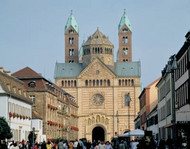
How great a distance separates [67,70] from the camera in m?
156

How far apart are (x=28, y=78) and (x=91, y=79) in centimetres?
5557

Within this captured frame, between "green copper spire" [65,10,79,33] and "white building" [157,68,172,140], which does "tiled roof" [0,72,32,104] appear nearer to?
"white building" [157,68,172,140]

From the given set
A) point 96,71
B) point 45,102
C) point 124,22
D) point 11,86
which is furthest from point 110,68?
point 11,86

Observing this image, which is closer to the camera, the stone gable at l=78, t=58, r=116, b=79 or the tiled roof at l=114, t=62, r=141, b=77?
the stone gable at l=78, t=58, r=116, b=79

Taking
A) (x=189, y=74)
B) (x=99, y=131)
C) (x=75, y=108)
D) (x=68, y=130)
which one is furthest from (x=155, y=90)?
(x=189, y=74)

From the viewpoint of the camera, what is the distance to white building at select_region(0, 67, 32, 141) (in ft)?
229

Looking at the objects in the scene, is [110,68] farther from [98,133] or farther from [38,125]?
[38,125]

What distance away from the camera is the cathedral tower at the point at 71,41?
166000 mm

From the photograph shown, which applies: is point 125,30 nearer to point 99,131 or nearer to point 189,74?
point 99,131

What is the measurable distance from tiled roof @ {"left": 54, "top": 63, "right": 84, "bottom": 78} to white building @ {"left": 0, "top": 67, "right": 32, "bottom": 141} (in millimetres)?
68365

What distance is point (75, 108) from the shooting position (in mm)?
139875

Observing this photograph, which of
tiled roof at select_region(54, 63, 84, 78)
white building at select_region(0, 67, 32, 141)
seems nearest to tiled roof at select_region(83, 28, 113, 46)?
tiled roof at select_region(54, 63, 84, 78)

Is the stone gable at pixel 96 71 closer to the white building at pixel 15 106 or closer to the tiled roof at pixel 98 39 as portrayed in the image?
the tiled roof at pixel 98 39

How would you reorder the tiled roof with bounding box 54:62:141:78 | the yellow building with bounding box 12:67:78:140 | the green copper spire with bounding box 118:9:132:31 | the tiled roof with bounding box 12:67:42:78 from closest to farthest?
the yellow building with bounding box 12:67:78:140
the tiled roof with bounding box 12:67:42:78
the tiled roof with bounding box 54:62:141:78
the green copper spire with bounding box 118:9:132:31
